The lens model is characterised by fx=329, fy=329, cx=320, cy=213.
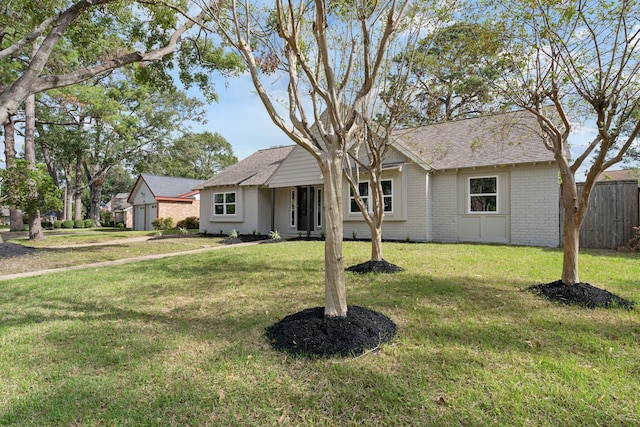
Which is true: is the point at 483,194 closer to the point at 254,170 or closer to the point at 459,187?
the point at 459,187

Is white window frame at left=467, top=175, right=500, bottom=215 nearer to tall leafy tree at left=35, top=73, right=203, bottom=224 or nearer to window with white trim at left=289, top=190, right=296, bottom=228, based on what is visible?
window with white trim at left=289, top=190, right=296, bottom=228

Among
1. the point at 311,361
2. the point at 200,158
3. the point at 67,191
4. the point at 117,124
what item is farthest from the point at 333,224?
the point at 200,158

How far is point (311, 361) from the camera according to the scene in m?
Result: 3.10

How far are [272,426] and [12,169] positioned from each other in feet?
42.7

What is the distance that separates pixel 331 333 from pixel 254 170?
15976 millimetres

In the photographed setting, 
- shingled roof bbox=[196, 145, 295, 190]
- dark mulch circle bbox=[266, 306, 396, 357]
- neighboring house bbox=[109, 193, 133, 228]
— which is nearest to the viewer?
dark mulch circle bbox=[266, 306, 396, 357]

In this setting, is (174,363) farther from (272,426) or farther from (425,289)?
(425,289)

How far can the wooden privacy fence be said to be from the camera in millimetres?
9680

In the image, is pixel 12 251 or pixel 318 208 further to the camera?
pixel 318 208

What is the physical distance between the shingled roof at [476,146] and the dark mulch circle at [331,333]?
23.6 ft

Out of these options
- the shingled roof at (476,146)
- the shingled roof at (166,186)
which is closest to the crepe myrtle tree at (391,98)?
the shingled roof at (476,146)

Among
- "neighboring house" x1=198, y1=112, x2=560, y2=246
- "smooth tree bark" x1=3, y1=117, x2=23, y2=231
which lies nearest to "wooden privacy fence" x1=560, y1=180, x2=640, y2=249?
"neighboring house" x1=198, y1=112, x2=560, y2=246

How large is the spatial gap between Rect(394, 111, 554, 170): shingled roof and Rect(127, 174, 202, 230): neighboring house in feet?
62.3

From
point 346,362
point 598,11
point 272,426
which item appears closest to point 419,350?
point 346,362
